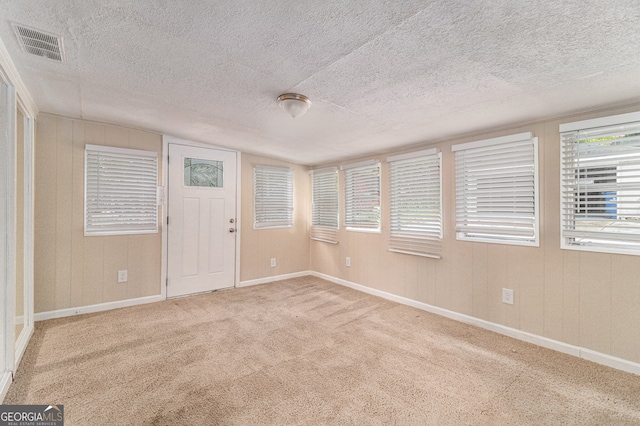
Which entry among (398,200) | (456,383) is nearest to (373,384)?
(456,383)

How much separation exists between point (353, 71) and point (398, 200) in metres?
2.27

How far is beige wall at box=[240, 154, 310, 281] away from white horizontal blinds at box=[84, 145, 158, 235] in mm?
1283

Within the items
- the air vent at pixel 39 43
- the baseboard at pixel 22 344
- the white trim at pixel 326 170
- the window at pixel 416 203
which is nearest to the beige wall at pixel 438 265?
the window at pixel 416 203

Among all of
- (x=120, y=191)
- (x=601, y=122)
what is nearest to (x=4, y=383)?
(x=120, y=191)

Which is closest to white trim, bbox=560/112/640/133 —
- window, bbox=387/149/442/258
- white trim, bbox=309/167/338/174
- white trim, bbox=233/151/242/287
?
window, bbox=387/149/442/258

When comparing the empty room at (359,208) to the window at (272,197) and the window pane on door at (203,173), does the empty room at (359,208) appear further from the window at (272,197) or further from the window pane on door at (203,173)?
the window at (272,197)

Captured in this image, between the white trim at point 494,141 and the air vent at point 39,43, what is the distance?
341cm

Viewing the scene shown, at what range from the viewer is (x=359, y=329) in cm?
293

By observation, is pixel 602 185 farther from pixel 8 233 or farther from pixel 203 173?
pixel 8 233

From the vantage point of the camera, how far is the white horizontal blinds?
10.8 feet

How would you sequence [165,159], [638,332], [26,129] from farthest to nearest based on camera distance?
[165,159] → [26,129] → [638,332]

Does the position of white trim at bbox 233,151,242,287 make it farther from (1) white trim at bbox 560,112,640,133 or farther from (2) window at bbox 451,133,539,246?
(1) white trim at bbox 560,112,640,133

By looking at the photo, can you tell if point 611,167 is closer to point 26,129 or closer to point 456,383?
point 456,383

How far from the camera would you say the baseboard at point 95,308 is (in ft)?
10.00
